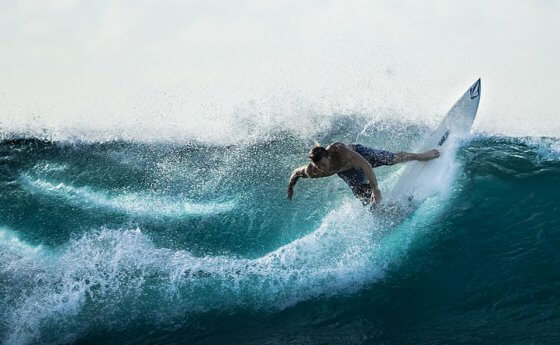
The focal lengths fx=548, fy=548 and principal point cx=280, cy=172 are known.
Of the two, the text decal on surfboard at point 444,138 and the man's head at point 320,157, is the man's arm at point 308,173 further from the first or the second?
the text decal on surfboard at point 444,138

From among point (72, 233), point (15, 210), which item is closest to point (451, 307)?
point (72, 233)

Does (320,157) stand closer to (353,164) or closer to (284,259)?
(353,164)

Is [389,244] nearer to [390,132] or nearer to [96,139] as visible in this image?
[390,132]

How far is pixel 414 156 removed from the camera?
7305 millimetres

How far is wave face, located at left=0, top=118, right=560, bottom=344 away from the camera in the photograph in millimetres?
5832

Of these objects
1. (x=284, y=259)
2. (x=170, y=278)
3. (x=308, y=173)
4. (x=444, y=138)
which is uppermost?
(x=444, y=138)

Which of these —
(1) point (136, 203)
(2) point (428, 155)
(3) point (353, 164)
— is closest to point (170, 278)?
(1) point (136, 203)

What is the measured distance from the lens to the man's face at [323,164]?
6.18m

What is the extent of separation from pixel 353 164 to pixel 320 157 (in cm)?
61

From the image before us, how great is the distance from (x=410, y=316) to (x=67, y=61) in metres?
13.2

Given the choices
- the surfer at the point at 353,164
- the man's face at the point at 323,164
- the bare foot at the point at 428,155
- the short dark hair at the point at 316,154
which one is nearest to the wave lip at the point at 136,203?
the surfer at the point at 353,164

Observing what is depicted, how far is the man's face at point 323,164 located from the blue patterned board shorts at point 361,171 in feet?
1.57

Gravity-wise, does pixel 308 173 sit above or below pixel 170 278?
above

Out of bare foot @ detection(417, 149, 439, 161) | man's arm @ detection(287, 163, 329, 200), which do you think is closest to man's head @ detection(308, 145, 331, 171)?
man's arm @ detection(287, 163, 329, 200)
